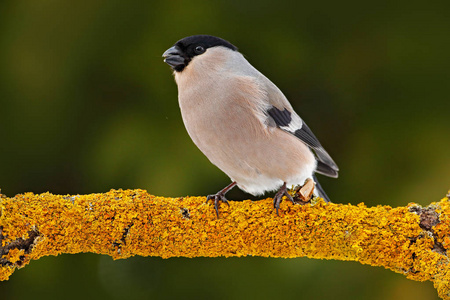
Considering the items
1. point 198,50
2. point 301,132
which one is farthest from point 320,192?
point 198,50

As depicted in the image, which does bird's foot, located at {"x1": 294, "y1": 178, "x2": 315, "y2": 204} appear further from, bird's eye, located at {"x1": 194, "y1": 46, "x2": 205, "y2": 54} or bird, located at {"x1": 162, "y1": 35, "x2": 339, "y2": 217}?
bird's eye, located at {"x1": 194, "y1": 46, "x2": 205, "y2": 54}

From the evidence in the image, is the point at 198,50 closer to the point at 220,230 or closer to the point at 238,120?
the point at 238,120

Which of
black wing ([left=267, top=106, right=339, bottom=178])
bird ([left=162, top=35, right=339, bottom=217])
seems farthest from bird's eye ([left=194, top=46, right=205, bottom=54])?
black wing ([left=267, top=106, right=339, bottom=178])

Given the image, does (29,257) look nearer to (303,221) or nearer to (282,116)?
(303,221)

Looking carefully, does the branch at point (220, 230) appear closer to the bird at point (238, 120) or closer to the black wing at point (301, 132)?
the bird at point (238, 120)

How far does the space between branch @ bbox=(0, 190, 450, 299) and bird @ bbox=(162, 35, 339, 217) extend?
21 centimetres

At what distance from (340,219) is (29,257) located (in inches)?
40.6

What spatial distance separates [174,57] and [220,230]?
0.84m

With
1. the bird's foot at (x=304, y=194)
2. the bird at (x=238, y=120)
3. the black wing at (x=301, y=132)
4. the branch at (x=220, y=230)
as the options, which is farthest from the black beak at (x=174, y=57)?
the bird's foot at (x=304, y=194)

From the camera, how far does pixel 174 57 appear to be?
2.29 m

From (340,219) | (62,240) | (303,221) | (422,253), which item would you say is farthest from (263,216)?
(62,240)

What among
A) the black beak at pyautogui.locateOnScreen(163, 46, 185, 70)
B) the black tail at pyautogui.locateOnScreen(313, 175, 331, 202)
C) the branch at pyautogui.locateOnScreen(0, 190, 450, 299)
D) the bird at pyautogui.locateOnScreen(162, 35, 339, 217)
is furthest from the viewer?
the black tail at pyautogui.locateOnScreen(313, 175, 331, 202)

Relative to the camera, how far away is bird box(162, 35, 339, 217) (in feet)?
7.08

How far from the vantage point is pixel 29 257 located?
1.75 m
